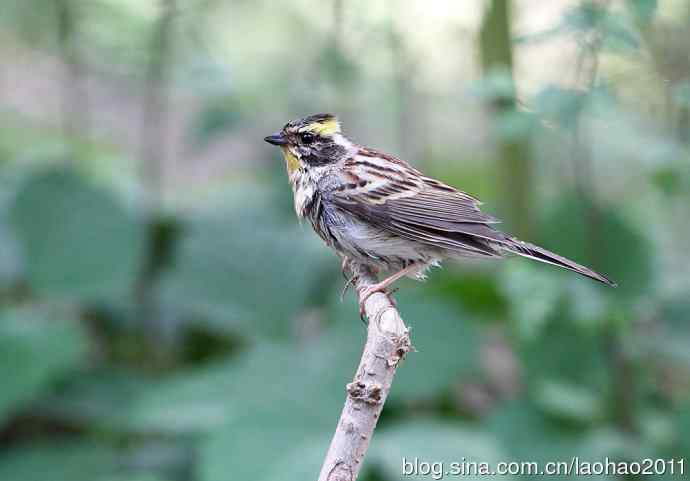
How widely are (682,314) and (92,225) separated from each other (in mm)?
4006

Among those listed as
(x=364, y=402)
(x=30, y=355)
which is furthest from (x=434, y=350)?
(x=364, y=402)

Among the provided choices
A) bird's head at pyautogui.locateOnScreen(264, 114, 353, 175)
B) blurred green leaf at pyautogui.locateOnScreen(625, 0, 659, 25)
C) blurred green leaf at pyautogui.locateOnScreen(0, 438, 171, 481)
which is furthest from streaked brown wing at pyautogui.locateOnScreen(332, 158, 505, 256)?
blurred green leaf at pyautogui.locateOnScreen(0, 438, 171, 481)

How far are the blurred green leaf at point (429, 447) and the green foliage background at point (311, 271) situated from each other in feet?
0.06

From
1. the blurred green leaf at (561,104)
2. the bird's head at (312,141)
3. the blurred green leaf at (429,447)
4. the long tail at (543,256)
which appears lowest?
the blurred green leaf at (429,447)

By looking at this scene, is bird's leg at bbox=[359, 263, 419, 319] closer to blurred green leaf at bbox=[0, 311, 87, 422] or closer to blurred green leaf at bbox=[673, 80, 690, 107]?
blurred green leaf at bbox=[673, 80, 690, 107]

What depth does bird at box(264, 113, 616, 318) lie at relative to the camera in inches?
150

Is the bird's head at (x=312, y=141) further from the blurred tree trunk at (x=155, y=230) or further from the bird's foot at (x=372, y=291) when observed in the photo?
the blurred tree trunk at (x=155, y=230)

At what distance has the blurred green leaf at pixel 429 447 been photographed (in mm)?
4836

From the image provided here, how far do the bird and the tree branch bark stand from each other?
0.94 metres

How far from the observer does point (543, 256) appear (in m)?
3.45

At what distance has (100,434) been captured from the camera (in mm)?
6340

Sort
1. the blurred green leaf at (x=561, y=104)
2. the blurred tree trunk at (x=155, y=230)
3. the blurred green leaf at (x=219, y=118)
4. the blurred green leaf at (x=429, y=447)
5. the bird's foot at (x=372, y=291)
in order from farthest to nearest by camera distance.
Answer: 1. the blurred green leaf at (x=219, y=118)
2. the blurred tree trunk at (x=155, y=230)
3. the blurred green leaf at (x=429, y=447)
4. the blurred green leaf at (x=561, y=104)
5. the bird's foot at (x=372, y=291)

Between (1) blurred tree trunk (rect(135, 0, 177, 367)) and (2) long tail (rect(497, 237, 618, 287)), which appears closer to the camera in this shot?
(2) long tail (rect(497, 237, 618, 287))

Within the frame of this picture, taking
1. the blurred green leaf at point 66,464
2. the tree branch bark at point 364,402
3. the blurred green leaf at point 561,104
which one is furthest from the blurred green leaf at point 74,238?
the tree branch bark at point 364,402
